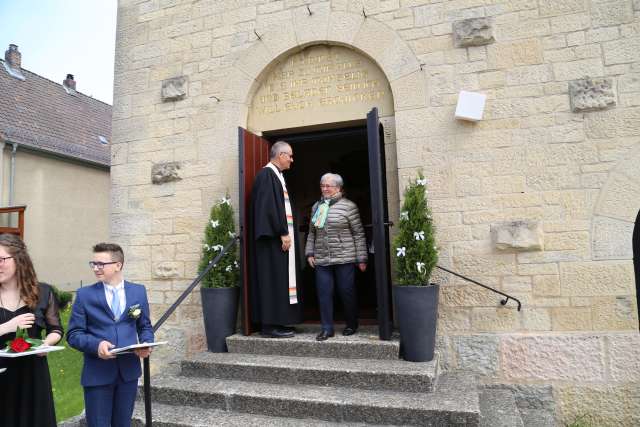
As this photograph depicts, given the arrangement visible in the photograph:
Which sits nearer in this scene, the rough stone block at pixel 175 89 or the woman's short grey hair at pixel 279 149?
the woman's short grey hair at pixel 279 149

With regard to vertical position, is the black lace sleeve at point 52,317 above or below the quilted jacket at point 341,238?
below

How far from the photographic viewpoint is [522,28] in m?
4.31

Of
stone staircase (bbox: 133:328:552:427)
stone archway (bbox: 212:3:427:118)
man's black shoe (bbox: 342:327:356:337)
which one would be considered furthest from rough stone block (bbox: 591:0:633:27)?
man's black shoe (bbox: 342:327:356:337)

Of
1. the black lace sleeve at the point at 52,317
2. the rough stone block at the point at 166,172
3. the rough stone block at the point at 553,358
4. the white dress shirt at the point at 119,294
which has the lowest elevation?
Answer: the rough stone block at the point at 553,358

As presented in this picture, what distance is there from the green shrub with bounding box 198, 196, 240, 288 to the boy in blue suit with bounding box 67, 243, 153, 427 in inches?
68.4

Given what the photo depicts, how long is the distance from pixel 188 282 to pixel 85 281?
10.7 metres

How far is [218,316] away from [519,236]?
2.90 meters

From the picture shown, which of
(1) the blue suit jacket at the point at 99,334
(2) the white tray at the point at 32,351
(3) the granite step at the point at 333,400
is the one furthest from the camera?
(3) the granite step at the point at 333,400

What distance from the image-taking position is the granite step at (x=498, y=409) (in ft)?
10.9

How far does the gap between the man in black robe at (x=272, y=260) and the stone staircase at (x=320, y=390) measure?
0.24 metres

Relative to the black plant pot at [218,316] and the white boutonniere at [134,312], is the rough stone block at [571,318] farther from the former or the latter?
the white boutonniere at [134,312]

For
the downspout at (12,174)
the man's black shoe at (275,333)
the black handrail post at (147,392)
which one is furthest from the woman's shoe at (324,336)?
the downspout at (12,174)

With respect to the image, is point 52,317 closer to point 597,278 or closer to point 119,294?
point 119,294

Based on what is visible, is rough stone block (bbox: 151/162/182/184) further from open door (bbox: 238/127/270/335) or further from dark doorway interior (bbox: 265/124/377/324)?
dark doorway interior (bbox: 265/124/377/324)
